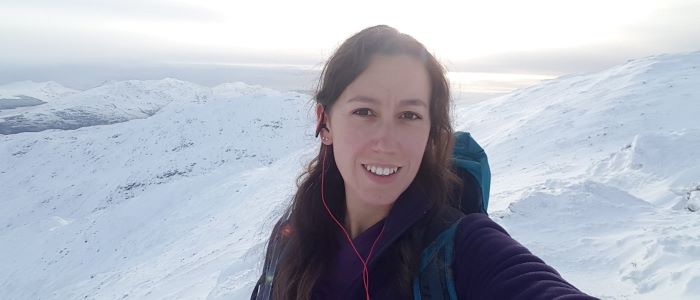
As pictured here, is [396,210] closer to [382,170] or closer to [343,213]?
[382,170]

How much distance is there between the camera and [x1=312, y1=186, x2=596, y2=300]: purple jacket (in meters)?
1.68

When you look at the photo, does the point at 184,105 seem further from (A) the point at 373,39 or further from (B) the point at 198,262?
(A) the point at 373,39

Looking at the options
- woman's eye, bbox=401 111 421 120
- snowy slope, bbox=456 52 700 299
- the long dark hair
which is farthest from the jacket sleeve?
snowy slope, bbox=456 52 700 299

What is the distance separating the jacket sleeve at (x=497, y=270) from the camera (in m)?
1.67

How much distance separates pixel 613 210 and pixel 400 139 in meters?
9.20

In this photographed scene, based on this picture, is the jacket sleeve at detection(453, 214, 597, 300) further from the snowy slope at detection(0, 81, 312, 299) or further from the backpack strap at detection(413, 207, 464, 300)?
the snowy slope at detection(0, 81, 312, 299)

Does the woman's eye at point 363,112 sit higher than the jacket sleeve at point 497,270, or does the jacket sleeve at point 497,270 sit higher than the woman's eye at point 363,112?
the woman's eye at point 363,112

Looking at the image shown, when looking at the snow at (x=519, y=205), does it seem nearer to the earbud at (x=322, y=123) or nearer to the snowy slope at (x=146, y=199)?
the snowy slope at (x=146, y=199)

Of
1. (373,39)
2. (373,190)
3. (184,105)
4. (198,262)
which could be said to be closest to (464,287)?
(373,190)

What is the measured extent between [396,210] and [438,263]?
1.15 ft

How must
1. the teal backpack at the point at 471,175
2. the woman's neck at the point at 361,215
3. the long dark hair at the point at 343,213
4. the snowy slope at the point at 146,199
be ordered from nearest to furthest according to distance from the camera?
the long dark hair at the point at 343,213, the teal backpack at the point at 471,175, the woman's neck at the point at 361,215, the snowy slope at the point at 146,199

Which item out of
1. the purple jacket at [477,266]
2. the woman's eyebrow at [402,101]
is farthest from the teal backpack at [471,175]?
the woman's eyebrow at [402,101]

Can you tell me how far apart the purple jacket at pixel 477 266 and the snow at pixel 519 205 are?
2.47 ft

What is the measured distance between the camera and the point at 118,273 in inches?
791
